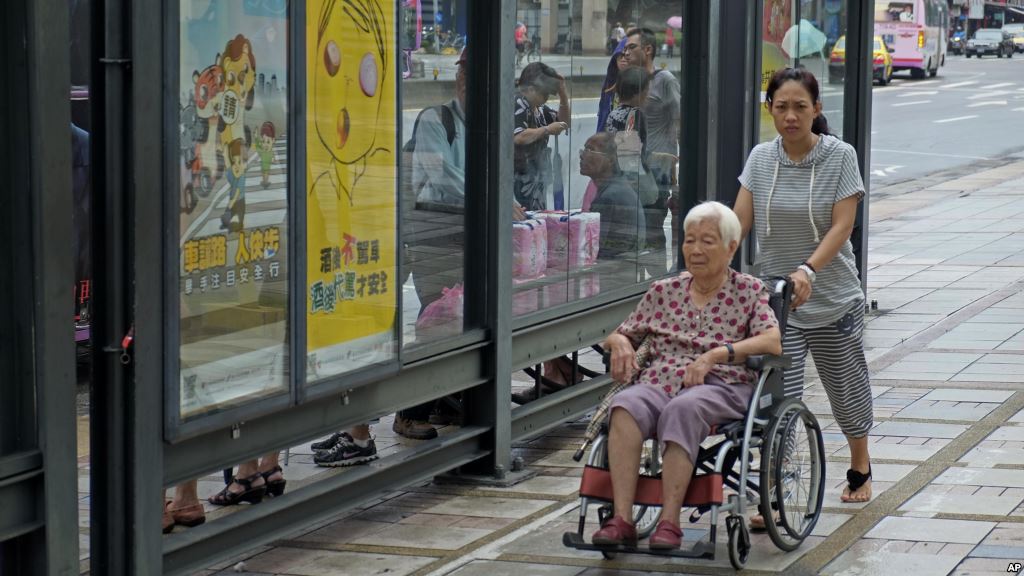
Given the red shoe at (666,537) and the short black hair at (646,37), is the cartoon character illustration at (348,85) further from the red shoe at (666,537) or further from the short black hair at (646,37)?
the short black hair at (646,37)

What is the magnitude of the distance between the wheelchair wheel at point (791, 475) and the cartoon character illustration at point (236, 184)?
195 cm

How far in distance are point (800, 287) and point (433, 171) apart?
1.67 m

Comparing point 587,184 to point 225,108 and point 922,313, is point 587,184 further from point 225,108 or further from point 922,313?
point 922,313

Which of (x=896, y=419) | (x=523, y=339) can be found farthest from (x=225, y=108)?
(x=896, y=419)

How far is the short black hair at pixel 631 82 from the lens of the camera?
810 centimetres

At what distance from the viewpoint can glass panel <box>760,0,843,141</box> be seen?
10203 mm

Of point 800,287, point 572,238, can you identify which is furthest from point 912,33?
point 800,287

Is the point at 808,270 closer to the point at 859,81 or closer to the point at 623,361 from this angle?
the point at 623,361

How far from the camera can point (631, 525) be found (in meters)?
5.22

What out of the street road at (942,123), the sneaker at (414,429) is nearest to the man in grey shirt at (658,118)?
the sneaker at (414,429)

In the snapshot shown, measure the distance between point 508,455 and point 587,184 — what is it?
1563mm

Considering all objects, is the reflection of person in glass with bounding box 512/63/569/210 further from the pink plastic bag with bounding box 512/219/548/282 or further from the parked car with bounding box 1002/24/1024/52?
the parked car with bounding box 1002/24/1024/52

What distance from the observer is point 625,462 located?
17.2 feet

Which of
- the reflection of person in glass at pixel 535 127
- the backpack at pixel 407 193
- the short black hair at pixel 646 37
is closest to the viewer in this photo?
the backpack at pixel 407 193
